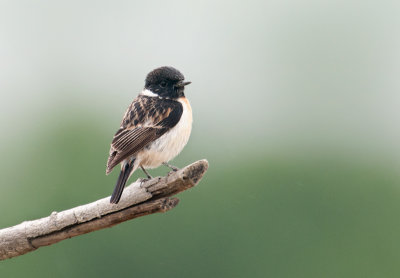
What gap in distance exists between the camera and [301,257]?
→ 32.5m

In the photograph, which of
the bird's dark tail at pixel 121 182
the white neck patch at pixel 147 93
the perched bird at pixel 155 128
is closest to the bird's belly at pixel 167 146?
the perched bird at pixel 155 128

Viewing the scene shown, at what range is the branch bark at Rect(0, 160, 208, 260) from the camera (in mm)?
7652

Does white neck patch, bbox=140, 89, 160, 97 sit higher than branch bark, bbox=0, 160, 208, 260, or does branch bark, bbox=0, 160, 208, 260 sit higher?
white neck patch, bbox=140, 89, 160, 97

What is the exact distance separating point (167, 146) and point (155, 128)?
28 cm

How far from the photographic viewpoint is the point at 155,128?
9070mm

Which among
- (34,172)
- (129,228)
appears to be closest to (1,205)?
(34,172)

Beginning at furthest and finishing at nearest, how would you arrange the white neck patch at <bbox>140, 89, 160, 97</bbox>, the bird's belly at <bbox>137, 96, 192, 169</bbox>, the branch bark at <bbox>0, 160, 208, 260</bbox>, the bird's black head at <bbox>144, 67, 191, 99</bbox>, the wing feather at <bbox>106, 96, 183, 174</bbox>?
the white neck patch at <bbox>140, 89, 160, 97</bbox> → the bird's black head at <bbox>144, 67, 191, 99</bbox> → the bird's belly at <bbox>137, 96, 192, 169</bbox> → the wing feather at <bbox>106, 96, 183, 174</bbox> → the branch bark at <bbox>0, 160, 208, 260</bbox>

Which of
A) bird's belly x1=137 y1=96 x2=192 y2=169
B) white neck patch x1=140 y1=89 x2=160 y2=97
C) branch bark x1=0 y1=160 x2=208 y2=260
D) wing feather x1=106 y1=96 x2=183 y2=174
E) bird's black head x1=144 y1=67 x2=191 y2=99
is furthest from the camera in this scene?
white neck patch x1=140 y1=89 x2=160 y2=97

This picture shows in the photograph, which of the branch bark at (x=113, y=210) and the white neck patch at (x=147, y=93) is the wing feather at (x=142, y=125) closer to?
the white neck patch at (x=147, y=93)

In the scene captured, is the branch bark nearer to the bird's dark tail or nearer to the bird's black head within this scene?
the bird's dark tail

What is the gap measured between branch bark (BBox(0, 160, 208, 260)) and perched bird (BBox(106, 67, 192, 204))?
50 cm

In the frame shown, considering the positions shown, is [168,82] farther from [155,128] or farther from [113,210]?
[113,210]

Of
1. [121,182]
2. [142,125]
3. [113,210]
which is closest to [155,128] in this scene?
[142,125]

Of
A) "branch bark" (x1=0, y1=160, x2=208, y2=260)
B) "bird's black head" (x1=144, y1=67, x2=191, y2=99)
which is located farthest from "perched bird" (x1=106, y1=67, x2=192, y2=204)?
"branch bark" (x1=0, y1=160, x2=208, y2=260)
